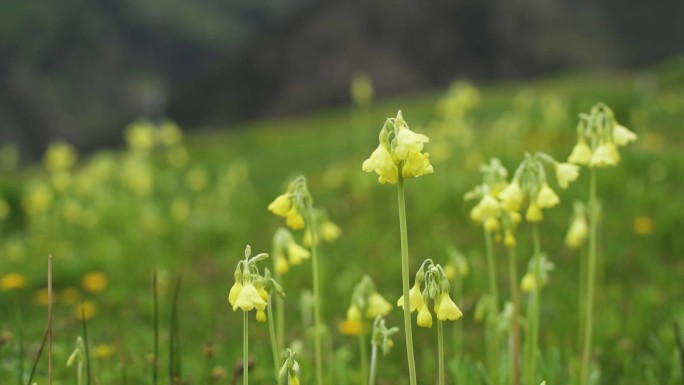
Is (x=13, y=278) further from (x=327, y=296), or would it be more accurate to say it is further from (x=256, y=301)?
(x=256, y=301)

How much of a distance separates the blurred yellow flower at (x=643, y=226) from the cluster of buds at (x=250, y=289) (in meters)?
5.24

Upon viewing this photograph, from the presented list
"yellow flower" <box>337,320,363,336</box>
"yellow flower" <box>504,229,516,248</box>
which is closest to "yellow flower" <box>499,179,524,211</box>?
"yellow flower" <box>504,229,516,248</box>

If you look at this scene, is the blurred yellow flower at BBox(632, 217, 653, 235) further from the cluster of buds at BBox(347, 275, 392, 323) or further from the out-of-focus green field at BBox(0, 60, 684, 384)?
the cluster of buds at BBox(347, 275, 392, 323)

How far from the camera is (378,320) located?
2.64m

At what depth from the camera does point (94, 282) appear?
21.9 feet

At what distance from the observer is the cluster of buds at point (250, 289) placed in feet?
6.87

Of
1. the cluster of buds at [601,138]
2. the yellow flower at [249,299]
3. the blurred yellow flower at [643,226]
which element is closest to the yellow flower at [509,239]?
the cluster of buds at [601,138]

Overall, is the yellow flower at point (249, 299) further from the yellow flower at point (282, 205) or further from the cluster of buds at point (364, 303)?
the cluster of buds at point (364, 303)

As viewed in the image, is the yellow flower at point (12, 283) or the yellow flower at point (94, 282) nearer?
the yellow flower at point (12, 283)

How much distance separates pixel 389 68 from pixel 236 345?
108m

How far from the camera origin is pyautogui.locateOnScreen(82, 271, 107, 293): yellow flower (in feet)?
21.6

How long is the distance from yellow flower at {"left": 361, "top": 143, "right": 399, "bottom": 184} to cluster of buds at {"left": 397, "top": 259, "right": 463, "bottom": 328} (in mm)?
278

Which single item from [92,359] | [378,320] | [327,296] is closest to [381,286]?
[327,296]

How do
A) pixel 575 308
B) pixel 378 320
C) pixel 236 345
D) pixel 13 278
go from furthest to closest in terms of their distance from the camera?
pixel 13 278
pixel 575 308
pixel 236 345
pixel 378 320
